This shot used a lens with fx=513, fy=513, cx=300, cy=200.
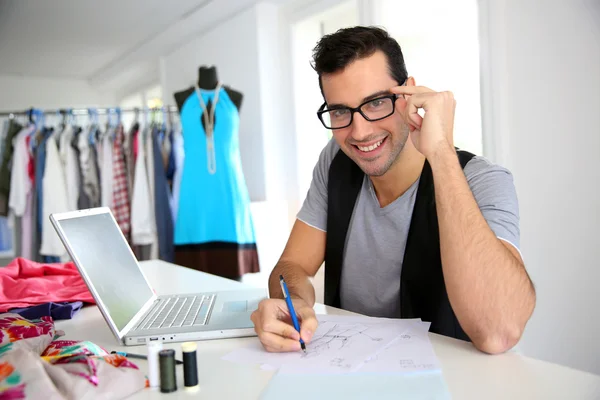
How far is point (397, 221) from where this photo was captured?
1.40 metres

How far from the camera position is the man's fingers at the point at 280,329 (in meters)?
→ 0.94

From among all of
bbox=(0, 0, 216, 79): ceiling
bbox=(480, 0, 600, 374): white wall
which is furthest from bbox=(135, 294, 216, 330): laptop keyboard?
bbox=(0, 0, 216, 79): ceiling

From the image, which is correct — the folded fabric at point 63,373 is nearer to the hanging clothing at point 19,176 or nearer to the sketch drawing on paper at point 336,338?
the sketch drawing on paper at point 336,338

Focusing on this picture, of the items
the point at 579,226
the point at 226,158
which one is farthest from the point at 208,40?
the point at 579,226

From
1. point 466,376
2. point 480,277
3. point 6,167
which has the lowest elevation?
point 466,376

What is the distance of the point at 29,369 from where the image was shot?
0.72 m

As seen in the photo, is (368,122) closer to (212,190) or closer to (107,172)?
(212,190)

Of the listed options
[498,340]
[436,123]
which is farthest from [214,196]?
[498,340]

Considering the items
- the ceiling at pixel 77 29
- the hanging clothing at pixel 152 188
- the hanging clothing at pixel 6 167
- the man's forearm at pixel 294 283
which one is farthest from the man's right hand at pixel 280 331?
the ceiling at pixel 77 29

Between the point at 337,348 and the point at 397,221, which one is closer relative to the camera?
the point at 337,348

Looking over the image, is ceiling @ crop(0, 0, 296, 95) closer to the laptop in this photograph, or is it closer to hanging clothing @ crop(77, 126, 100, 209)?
hanging clothing @ crop(77, 126, 100, 209)

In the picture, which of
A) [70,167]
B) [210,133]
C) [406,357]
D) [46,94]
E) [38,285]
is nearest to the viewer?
[406,357]

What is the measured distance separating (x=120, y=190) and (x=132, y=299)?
8.54 ft

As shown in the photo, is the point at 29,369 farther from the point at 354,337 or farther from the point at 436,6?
the point at 436,6
